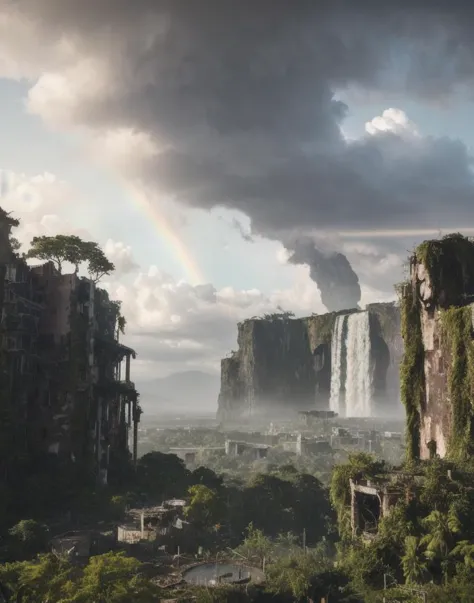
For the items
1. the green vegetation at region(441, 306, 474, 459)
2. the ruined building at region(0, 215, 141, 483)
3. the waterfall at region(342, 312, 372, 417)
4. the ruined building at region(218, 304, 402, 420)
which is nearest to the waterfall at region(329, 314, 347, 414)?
the ruined building at region(218, 304, 402, 420)

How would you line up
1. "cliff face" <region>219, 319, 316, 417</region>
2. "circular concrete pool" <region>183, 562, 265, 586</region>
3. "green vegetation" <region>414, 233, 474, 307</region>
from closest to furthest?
1. "circular concrete pool" <region>183, 562, 265, 586</region>
2. "green vegetation" <region>414, 233, 474, 307</region>
3. "cliff face" <region>219, 319, 316, 417</region>

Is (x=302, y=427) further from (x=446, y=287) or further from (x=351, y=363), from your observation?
(x=446, y=287)

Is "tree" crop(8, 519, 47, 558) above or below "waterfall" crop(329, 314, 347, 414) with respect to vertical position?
below

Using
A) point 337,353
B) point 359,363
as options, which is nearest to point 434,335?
point 359,363

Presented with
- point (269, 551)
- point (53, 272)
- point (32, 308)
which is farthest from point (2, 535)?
point (53, 272)

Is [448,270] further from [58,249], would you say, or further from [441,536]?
[58,249]

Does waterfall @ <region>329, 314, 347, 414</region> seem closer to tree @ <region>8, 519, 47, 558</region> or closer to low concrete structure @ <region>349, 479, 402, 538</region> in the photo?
low concrete structure @ <region>349, 479, 402, 538</region>
